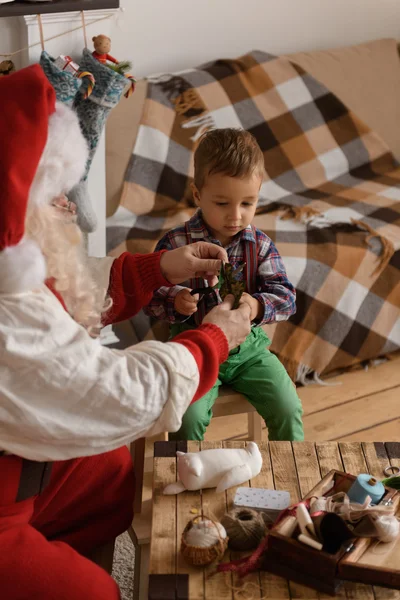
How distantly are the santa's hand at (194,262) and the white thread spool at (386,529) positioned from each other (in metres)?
0.66

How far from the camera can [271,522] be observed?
1.41 metres

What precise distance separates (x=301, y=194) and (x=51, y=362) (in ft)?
6.72

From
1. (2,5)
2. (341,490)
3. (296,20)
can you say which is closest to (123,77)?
(2,5)

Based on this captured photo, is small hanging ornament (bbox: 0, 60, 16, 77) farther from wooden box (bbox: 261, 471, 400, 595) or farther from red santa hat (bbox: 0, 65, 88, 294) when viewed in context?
wooden box (bbox: 261, 471, 400, 595)

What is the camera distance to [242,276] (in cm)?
Result: 198

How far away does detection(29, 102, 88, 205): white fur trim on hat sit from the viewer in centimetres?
130

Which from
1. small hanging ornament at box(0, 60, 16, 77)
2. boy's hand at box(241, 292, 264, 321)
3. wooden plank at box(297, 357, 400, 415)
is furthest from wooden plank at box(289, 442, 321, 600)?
small hanging ornament at box(0, 60, 16, 77)

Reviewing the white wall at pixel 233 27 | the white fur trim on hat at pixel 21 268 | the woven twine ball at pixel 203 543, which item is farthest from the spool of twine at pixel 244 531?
the white wall at pixel 233 27

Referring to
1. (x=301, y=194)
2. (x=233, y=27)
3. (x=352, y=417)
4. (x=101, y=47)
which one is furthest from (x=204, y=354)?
(x=233, y=27)

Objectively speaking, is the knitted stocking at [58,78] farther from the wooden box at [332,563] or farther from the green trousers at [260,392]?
the wooden box at [332,563]

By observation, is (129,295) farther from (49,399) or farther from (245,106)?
(245,106)

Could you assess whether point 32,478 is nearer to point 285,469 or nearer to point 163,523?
point 163,523

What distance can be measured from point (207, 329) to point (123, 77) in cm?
92

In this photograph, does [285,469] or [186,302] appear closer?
[285,469]
